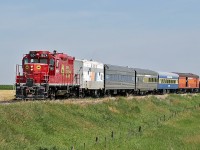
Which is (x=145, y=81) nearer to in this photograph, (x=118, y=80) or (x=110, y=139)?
(x=118, y=80)

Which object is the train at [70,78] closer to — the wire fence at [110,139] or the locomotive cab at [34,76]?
the locomotive cab at [34,76]

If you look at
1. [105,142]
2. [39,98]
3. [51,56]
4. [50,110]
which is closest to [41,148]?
[105,142]

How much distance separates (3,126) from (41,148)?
2.67 metres

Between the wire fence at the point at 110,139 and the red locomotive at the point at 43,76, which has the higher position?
the red locomotive at the point at 43,76

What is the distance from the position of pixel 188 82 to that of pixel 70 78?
56.0m

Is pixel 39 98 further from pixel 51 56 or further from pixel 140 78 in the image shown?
pixel 140 78

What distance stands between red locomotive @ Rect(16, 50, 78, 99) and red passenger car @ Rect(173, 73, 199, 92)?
5040 cm

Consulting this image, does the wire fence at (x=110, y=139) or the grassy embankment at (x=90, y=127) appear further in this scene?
the wire fence at (x=110, y=139)

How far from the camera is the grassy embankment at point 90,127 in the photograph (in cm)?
2359

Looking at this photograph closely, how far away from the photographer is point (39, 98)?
109 feet

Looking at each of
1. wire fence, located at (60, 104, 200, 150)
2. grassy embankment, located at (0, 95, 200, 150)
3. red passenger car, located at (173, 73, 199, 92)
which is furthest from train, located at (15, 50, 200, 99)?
red passenger car, located at (173, 73, 199, 92)

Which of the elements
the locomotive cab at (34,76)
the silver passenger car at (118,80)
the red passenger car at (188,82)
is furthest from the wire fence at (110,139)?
the red passenger car at (188,82)

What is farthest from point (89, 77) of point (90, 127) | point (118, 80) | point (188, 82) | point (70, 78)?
point (188, 82)

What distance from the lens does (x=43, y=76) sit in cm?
3428
